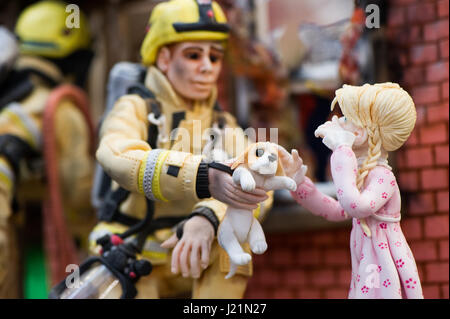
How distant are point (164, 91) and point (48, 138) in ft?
3.05

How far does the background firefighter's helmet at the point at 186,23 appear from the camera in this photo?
1841 millimetres

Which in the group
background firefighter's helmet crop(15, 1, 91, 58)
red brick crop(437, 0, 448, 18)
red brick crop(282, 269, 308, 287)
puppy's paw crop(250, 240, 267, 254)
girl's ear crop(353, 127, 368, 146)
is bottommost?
red brick crop(282, 269, 308, 287)

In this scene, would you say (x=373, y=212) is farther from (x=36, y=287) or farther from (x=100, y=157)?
(x=36, y=287)

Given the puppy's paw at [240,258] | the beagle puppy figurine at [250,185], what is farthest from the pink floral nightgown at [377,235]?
the puppy's paw at [240,258]

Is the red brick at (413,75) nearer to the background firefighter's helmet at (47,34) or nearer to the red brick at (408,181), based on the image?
the red brick at (408,181)

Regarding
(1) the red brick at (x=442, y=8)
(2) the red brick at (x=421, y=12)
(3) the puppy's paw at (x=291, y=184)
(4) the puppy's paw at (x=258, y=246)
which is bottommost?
(4) the puppy's paw at (x=258, y=246)

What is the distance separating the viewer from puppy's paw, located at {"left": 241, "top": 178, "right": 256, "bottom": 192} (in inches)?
55.4

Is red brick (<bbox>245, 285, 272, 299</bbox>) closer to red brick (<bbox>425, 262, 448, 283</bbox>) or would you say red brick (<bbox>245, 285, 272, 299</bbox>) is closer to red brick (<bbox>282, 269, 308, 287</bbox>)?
red brick (<bbox>282, 269, 308, 287</bbox>)

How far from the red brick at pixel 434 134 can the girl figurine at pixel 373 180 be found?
2.58ft

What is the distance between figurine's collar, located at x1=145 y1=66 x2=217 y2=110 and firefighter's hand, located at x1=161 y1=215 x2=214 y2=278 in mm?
387

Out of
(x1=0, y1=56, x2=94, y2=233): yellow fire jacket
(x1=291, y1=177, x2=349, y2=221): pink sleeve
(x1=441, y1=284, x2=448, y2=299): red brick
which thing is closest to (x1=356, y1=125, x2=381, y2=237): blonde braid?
(x1=291, y1=177, x2=349, y2=221): pink sleeve

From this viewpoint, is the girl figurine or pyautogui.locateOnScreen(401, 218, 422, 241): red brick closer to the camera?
the girl figurine

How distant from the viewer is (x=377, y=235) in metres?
1.45

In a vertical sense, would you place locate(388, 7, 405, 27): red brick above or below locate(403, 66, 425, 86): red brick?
above
